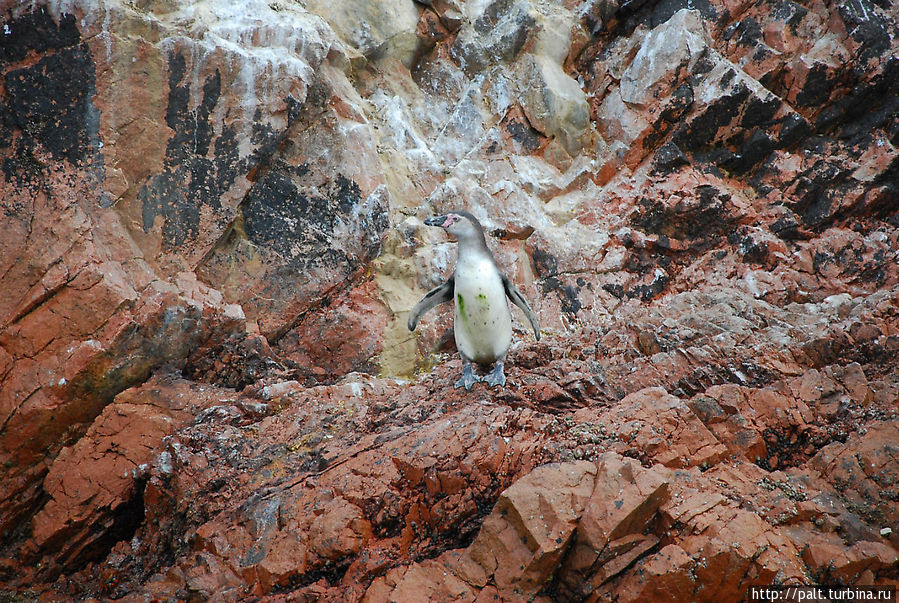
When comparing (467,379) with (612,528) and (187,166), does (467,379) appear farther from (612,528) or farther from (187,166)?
(187,166)

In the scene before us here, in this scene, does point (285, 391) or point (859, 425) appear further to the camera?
point (285, 391)

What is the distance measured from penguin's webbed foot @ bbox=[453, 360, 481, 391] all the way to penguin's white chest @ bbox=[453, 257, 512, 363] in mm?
141

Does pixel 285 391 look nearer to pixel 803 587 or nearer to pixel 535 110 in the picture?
pixel 803 587

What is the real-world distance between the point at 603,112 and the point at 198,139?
6408 mm

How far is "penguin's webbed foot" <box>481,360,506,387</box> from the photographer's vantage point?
558cm

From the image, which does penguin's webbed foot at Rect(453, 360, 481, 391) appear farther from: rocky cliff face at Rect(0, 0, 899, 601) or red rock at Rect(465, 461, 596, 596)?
red rock at Rect(465, 461, 596, 596)

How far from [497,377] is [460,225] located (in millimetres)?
1639

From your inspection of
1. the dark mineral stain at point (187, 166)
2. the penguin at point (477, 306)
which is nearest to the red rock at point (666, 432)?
the penguin at point (477, 306)

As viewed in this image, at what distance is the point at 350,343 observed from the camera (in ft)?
24.1

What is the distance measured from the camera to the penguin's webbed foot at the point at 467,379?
5.59 m

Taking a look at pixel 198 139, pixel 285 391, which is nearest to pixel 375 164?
pixel 198 139

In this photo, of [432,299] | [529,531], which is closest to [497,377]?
[432,299]

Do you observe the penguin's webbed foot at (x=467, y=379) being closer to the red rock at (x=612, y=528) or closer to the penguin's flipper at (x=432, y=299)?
the penguin's flipper at (x=432, y=299)

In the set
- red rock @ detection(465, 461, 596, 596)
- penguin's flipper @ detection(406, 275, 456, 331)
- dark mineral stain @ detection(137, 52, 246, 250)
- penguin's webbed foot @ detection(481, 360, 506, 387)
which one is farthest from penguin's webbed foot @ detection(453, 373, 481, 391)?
dark mineral stain @ detection(137, 52, 246, 250)
